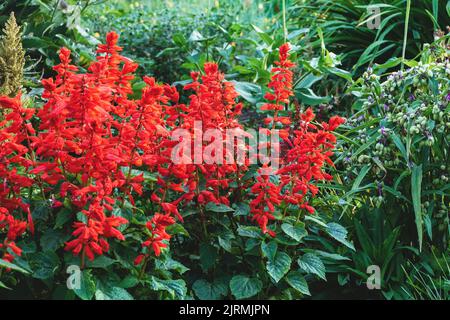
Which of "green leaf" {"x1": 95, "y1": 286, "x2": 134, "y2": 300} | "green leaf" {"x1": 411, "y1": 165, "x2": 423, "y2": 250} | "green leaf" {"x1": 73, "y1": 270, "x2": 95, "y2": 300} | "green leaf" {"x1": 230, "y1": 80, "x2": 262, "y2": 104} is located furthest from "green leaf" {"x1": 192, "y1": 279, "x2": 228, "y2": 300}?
"green leaf" {"x1": 230, "y1": 80, "x2": 262, "y2": 104}

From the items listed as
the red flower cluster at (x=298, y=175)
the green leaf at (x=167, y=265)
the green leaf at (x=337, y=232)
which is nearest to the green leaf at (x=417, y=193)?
the green leaf at (x=337, y=232)

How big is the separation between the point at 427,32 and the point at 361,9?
0.53 metres

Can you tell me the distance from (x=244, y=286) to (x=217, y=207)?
1.07 ft

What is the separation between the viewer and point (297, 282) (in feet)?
9.18

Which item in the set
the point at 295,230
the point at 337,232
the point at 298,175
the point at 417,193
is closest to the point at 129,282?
the point at 295,230

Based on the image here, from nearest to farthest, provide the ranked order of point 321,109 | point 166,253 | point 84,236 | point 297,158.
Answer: point 84,236 < point 166,253 < point 297,158 < point 321,109

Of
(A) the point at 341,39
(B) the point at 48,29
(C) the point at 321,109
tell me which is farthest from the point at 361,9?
(B) the point at 48,29

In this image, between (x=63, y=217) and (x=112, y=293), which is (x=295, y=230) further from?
(x=63, y=217)

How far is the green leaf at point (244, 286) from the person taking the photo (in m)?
2.69

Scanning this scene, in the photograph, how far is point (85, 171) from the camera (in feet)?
8.20

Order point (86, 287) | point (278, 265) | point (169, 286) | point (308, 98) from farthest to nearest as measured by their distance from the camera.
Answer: point (308, 98) → point (278, 265) → point (169, 286) → point (86, 287)

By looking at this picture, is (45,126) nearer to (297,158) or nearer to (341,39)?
(297,158)

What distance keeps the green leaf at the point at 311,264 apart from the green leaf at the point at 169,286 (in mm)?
508

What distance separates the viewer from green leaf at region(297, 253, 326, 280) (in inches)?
109
